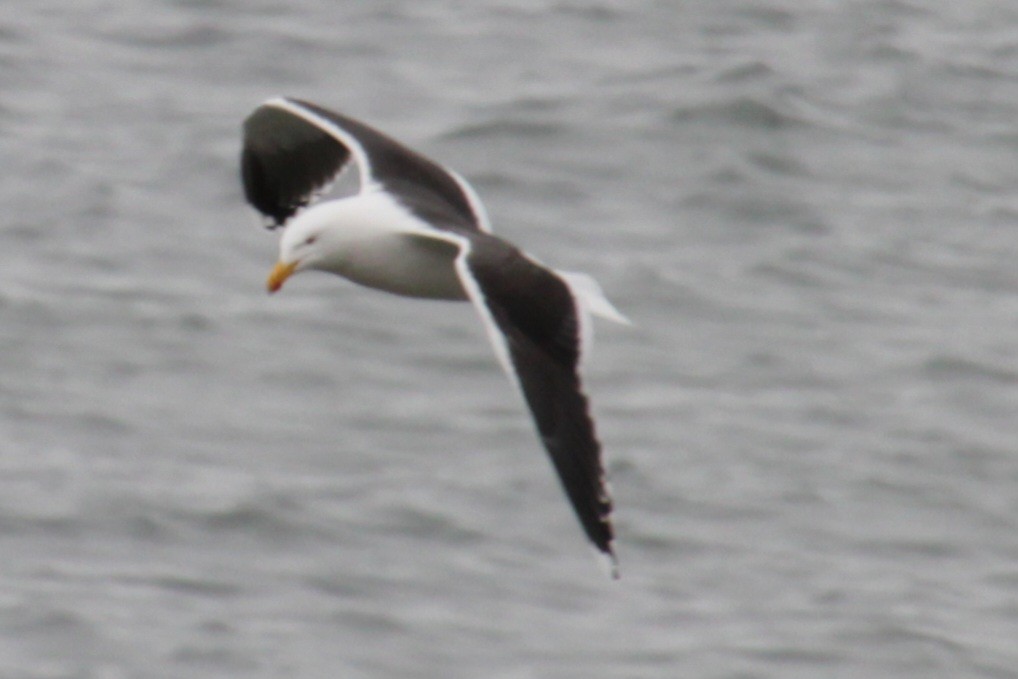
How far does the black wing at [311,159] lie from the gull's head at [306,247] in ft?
2.07

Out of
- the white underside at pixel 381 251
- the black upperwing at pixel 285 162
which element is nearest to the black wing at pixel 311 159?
the black upperwing at pixel 285 162

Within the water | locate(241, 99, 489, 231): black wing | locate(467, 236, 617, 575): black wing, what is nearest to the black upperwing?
locate(241, 99, 489, 231): black wing

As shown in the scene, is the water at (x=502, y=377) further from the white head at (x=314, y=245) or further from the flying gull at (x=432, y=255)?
the white head at (x=314, y=245)

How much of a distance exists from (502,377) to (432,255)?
468 cm

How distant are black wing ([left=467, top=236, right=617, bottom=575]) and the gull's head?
0.59 metres

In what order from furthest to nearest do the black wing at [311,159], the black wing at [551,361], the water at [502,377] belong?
the water at [502,377] < the black wing at [311,159] < the black wing at [551,361]

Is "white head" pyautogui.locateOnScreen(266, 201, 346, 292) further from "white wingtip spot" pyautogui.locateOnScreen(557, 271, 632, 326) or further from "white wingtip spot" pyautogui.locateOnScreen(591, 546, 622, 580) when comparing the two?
"white wingtip spot" pyautogui.locateOnScreen(591, 546, 622, 580)

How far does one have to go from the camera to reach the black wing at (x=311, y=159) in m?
8.41

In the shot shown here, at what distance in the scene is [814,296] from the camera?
13375 millimetres

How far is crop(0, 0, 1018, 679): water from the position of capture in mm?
10531

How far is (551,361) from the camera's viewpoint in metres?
Answer: 6.95

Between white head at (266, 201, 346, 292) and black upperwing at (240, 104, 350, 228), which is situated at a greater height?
white head at (266, 201, 346, 292)

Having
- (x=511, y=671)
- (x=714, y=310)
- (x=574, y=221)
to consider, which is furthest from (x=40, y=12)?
(x=511, y=671)

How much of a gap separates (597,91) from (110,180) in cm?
315
